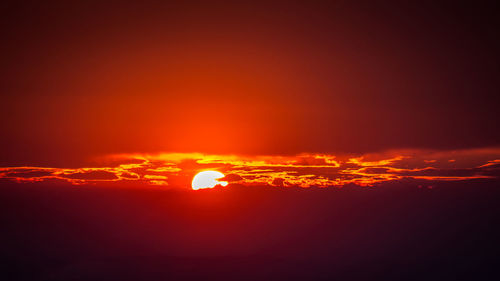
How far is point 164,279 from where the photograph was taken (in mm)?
29156

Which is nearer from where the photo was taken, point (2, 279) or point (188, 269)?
point (2, 279)

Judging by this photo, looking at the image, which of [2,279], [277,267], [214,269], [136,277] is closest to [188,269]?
[214,269]

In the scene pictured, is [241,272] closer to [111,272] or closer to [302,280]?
[302,280]

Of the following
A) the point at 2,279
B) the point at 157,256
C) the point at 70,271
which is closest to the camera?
the point at 2,279

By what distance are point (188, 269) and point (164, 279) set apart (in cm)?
188

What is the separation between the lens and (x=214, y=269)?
29.2 metres

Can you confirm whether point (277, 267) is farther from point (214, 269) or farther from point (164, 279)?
point (164, 279)

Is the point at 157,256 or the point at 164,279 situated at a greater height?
the point at 157,256

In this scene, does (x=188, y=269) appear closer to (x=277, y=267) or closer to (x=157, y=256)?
(x=157, y=256)

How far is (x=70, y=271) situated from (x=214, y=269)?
9513mm

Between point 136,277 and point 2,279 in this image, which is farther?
point 136,277

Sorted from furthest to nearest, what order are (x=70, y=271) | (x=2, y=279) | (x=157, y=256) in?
(x=157, y=256) < (x=70, y=271) < (x=2, y=279)

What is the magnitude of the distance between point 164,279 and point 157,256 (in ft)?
6.47

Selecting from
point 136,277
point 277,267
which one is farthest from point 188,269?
point 277,267
